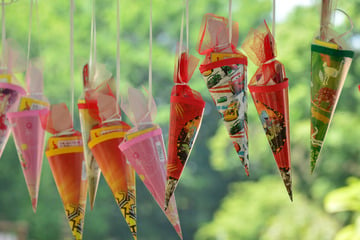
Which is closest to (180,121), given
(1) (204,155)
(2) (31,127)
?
(2) (31,127)

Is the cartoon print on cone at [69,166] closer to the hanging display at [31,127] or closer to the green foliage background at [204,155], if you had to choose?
the hanging display at [31,127]

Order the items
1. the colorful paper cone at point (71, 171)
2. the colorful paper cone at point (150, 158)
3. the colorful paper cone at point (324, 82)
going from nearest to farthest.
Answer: the colorful paper cone at point (324, 82)
the colorful paper cone at point (150, 158)
the colorful paper cone at point (71, 171)

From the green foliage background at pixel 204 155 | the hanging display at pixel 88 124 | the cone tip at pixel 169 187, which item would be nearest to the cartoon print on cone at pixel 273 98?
the cone tip at pixel 169 187

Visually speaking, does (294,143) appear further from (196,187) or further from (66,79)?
(66,79)

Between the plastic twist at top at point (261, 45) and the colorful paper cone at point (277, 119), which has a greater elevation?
the plastic twist at top at point (261, 45)

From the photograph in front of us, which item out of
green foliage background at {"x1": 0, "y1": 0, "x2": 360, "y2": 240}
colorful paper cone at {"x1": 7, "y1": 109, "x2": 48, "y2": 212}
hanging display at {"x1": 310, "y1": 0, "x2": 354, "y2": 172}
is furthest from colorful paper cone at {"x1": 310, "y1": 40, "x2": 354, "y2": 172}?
green foliage background at {"x1": 0, "y1": 0, "x2": 360, "y2": 240}

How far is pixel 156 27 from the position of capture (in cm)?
638

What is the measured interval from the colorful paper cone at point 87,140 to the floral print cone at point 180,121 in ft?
0.59

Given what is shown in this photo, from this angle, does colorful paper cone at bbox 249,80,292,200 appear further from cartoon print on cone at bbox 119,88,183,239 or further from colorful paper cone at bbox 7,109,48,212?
colorful paper cone at bbox 7,109,48,212

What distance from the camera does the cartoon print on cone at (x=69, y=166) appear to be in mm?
1058

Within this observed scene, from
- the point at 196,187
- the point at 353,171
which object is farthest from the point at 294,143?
the point at 196,187

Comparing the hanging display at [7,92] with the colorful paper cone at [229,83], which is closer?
the colorful paper cone at [229,83]

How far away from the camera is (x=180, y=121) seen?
0.92m

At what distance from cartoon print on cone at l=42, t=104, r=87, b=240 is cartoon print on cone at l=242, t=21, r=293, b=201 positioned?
14.3 inches
